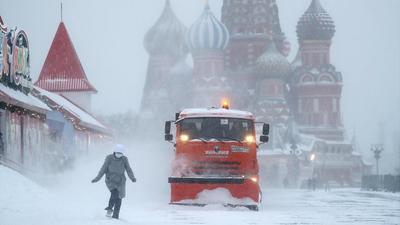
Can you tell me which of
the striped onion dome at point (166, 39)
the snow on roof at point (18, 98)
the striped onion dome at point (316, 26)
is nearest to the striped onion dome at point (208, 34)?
the striped onion dome at point (166, 39)

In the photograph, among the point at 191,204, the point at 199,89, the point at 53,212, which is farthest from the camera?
the point at 199,89

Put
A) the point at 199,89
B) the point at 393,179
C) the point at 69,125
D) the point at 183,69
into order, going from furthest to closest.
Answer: the point at 183,69
the point at 199,89
the point at 393,179
the point at 69,125

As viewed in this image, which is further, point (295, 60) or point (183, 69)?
point (295, 60)

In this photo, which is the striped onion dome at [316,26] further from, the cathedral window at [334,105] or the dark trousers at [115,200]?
the dark trousers at [115,200]

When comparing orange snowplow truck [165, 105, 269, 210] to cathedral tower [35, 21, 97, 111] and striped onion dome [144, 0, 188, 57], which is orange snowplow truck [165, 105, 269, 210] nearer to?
cathedral tower [35, 21, 97, 111]

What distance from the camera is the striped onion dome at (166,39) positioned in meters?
122

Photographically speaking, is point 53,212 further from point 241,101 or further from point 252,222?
point 241,101

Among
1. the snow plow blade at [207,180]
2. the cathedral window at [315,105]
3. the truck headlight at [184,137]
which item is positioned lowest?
the snow plow blade at [207,180]

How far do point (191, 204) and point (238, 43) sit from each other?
317 ft

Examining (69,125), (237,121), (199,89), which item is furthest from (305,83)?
(237,121)

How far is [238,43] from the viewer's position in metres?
115

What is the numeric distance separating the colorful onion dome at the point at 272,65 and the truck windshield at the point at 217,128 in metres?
89.9

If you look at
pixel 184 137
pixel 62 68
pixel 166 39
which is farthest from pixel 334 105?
pixel 184 137

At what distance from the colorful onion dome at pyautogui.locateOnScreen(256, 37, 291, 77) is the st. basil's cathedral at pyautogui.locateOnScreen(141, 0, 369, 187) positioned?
14cm
